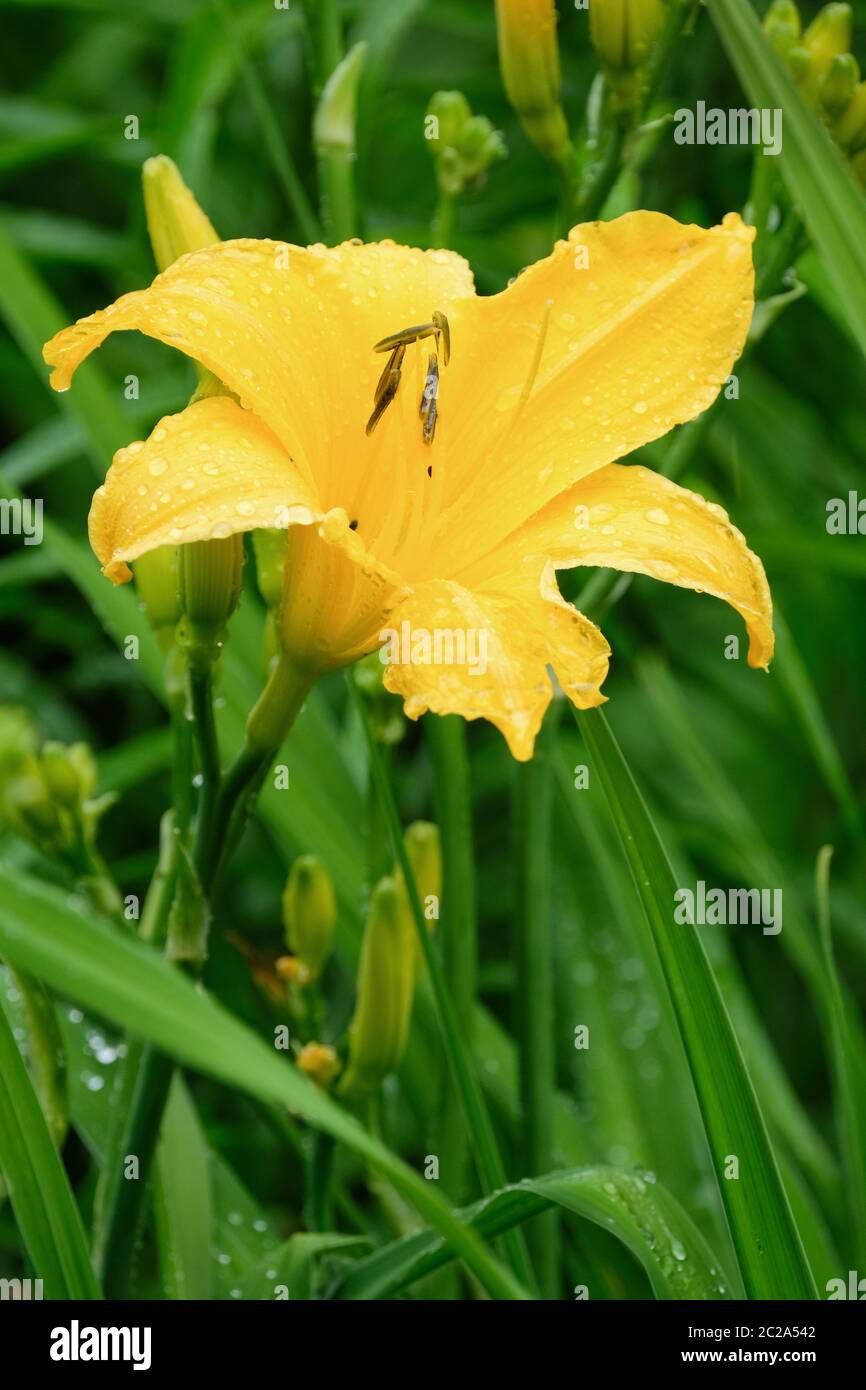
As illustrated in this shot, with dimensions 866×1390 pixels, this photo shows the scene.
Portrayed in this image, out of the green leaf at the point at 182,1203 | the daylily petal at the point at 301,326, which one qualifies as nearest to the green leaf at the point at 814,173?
the daylily petal at the point at 301,326

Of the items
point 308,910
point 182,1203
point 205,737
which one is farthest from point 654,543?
point 182,1203

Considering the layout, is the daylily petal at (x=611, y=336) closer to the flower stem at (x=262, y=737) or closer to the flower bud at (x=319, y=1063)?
the flower stem at (x=262, y=737)

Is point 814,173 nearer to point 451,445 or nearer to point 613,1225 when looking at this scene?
point 451,445

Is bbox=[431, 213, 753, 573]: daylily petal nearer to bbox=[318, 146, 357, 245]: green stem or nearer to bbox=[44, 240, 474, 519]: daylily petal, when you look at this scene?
bbox=[44, 240, 474, 519]: daylily petal

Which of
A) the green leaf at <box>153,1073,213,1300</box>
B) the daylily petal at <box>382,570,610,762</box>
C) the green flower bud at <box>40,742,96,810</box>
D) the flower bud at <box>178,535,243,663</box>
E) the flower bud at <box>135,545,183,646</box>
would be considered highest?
the flower bud at <box>135,545,183,646</box>

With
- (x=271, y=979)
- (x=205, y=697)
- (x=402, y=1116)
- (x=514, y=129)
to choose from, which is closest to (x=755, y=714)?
(x=402, y=1116)

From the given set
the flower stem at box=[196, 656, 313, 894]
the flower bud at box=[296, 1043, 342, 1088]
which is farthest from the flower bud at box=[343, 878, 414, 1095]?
the flower stem at box=[196, 656, 313, 894]
